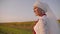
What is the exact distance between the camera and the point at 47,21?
1135mm

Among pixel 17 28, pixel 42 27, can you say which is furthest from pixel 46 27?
pixel 17 28

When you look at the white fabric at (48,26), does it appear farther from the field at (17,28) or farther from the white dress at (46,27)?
the field at (17,28)

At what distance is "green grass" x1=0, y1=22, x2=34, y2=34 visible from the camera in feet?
5.49

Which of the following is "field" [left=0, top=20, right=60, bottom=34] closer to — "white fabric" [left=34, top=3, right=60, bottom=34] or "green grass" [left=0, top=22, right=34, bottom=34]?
"green grass" [left=0, top=22, right=34, bottom=34]

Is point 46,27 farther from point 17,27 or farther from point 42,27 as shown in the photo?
point 17,27

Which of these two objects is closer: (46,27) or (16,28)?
(46,27)

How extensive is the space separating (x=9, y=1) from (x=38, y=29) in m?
0.82

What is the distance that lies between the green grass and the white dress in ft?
1.71

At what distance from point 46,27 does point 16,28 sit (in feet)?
2.24

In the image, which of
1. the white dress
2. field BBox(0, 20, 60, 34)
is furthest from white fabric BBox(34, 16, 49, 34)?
field BBox(0, 20, 60, 34)

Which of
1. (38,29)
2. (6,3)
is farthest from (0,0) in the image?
(38,29)

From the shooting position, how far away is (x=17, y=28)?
1716 millimetres

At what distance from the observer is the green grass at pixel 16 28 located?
5.49 ft

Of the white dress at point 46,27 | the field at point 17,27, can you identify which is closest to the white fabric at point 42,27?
the white dress at point 46,27
